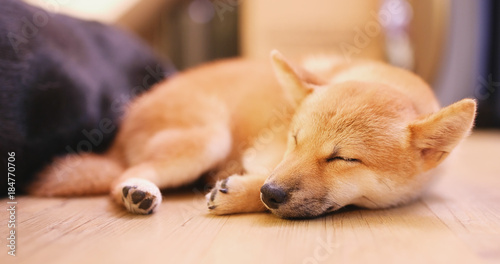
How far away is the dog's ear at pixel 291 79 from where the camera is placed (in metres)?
1.61

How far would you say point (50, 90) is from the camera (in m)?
1.79

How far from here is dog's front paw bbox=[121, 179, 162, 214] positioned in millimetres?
1418

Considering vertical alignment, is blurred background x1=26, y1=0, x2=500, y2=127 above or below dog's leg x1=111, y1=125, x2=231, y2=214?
above

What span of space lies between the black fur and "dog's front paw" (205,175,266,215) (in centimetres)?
80

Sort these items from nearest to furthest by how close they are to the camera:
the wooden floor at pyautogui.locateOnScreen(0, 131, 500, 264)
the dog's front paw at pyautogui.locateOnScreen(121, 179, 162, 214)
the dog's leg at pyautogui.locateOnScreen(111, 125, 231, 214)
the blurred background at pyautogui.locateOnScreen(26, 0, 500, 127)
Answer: the wooden floor at pyautogui.locateOnScreen(0, 131, 500, 264) → the dog's front paw at pyautogui.locateOnScreen(121, 179, 162, 214) → the dog's leg at pyautogui.locateOnScreen(111, 125, 231, 214) → the blurred background at pyautogui.locateOnScreen(26, 0, 500, 127)

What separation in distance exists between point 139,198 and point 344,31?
342 cm

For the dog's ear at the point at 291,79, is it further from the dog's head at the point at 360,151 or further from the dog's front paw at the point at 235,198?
the dog's front paw at the point at 235,198

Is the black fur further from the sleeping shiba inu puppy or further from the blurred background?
the blurred background

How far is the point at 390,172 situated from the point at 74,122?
135 cm

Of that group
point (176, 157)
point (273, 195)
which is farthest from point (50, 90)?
point (273, 195)

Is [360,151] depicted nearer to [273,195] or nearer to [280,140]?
[273,195]

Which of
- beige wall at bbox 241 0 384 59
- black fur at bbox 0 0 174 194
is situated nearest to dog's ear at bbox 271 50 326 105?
black fur at bbox 0 0 174 194

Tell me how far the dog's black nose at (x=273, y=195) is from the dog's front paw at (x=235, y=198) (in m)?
0.14

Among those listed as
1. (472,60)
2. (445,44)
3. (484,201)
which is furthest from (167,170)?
(472,60)
